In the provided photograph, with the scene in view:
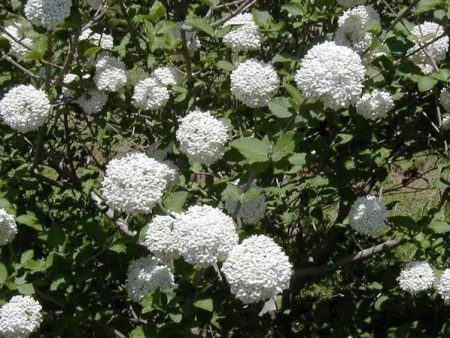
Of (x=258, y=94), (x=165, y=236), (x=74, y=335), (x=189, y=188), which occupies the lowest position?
(x=74, y=335)

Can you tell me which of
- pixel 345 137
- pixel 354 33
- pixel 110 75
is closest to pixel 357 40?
pixel 354 33

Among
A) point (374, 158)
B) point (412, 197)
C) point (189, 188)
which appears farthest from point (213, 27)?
point (412, 197)

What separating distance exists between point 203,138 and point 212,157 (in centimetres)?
6

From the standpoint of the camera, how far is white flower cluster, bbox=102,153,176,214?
6.95 feet

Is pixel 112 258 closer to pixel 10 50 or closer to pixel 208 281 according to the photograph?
pixel 208 281

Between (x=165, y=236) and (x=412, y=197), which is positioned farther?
(x=412, y=197)

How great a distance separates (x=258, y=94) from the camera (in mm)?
2363

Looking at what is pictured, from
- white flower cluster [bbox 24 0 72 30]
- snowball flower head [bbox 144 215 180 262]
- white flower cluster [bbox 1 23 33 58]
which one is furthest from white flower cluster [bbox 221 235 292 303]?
white flower cluster [bbox 1 23 33 58]

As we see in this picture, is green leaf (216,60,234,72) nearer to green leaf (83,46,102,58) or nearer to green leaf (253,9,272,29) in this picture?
green leaf (253,9,272,29)

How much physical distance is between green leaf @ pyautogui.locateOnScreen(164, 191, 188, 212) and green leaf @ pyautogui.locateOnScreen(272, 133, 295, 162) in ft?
0.95

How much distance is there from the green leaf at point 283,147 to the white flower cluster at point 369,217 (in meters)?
0.49

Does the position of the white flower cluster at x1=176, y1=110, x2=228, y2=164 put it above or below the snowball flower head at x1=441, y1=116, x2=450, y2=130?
above

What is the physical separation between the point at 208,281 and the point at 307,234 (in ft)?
3.69

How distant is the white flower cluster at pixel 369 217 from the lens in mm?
2545
